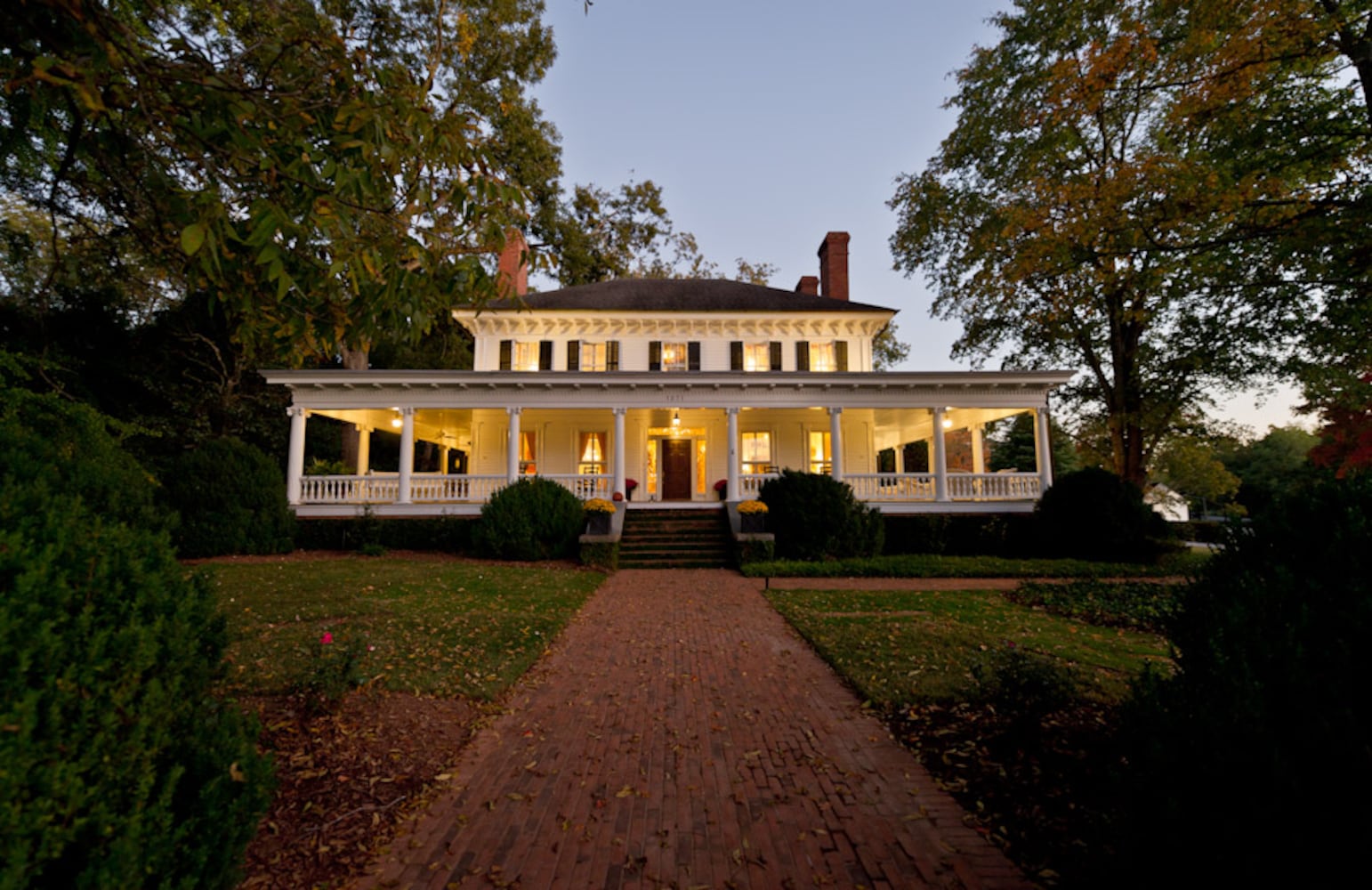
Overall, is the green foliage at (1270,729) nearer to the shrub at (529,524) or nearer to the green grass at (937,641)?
the green grass at (937,641)

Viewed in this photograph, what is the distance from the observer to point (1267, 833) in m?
1.66

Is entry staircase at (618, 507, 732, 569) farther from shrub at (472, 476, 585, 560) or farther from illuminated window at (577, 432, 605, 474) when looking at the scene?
illuminated window at (577, 432, 605, 474)

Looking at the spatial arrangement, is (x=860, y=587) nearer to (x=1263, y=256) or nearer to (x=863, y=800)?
(x=863, y=800)

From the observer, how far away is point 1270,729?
1.79m

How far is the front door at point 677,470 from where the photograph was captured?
66.8 feet

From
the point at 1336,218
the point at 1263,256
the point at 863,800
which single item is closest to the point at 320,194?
the point at 863,800

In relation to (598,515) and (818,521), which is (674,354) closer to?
(598,515)

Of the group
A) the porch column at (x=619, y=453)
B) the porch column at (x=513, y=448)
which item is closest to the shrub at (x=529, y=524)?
the porch column at (x=513, y=448)

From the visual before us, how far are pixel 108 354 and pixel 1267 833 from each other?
27.7 m

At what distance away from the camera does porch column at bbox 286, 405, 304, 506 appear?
15.2 m

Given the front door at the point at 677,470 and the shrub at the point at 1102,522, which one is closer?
the shrub at the point at 1102,522

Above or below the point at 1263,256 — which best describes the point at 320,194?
below

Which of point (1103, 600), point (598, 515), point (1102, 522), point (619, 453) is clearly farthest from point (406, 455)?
point (1102, 522)

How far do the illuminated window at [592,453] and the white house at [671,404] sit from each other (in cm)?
5
